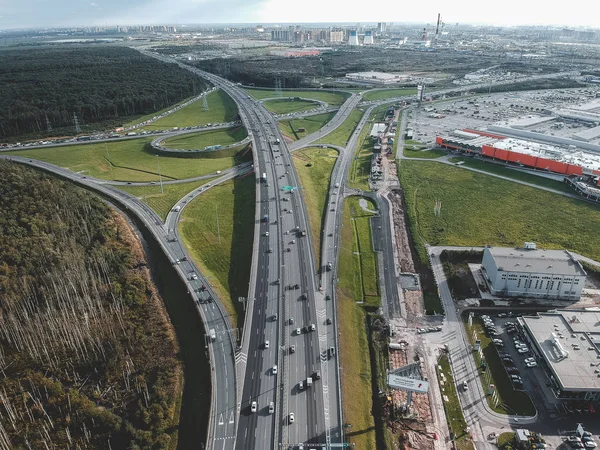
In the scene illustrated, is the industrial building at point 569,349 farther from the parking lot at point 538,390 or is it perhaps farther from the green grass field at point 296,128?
the green grass field at point 296,128

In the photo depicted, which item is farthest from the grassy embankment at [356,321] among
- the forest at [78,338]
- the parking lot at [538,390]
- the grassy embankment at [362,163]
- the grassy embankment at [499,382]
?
the forest at [78,338]

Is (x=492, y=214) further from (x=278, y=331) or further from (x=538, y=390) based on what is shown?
(x=278, y=331)

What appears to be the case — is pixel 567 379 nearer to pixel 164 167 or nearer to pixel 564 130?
pixel 164 167

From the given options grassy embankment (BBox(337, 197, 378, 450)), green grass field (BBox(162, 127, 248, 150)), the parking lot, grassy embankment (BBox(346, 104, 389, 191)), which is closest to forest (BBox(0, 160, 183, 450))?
grassy embankment (BBox(337, 197, 378, 450))

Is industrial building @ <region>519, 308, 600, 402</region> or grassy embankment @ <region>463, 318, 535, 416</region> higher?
industrial building @ <region>519, 308, 600, 402</region>

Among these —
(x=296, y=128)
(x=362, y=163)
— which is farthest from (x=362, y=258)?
(x=296, y=128)

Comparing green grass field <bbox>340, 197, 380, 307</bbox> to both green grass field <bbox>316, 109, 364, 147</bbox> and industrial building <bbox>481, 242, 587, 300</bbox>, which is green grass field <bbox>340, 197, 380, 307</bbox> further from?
green grass field <bbox>316, 109, 364, 147</bbox>

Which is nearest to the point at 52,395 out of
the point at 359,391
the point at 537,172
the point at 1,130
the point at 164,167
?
the point at 359,391
